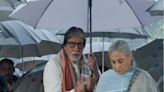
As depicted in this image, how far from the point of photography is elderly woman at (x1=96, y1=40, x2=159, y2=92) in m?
4.83

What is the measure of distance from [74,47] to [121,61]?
0.80 metres

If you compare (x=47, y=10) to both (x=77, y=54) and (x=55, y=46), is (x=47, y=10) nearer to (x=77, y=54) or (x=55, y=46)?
(x=77, y=54)

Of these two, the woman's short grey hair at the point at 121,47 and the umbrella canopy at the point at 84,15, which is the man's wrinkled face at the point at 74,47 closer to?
the woman's short grey hair at the point at 121,47

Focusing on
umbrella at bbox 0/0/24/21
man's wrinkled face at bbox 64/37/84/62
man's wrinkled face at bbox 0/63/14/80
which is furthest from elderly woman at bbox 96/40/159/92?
umbrella at bbox 0/0/24/21

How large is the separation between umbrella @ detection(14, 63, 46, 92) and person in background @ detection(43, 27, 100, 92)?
2023mm

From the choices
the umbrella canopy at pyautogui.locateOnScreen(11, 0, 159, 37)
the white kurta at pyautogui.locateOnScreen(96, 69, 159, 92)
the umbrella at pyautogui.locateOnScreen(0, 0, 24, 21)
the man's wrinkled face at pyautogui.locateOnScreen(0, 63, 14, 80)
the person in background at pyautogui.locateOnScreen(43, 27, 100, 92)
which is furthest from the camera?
the umbrella at pyautogui.locateOnScreen(0, 0, 24, 21)

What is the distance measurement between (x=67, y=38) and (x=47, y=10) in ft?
3.64

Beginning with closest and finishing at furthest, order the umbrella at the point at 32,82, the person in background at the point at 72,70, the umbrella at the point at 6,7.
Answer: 1. the person in background at the point at 72,70
2. the umbrella at the point at 32,82
3. the umbrella at the point at 6,7

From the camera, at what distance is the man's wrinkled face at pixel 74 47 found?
5.55 meters

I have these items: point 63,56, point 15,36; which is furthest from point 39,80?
point 63,56

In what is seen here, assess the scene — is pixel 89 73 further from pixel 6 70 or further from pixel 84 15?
pixel 6 70

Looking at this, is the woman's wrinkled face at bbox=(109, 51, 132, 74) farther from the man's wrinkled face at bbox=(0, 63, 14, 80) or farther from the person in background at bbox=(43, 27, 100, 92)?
the man's wrinkled face at bbox=(0, 63, 14, 80)

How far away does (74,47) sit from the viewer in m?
5.56

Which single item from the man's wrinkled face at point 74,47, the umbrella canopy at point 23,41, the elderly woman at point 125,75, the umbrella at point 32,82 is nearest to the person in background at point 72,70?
the man's wrinkled face at point 74,47
